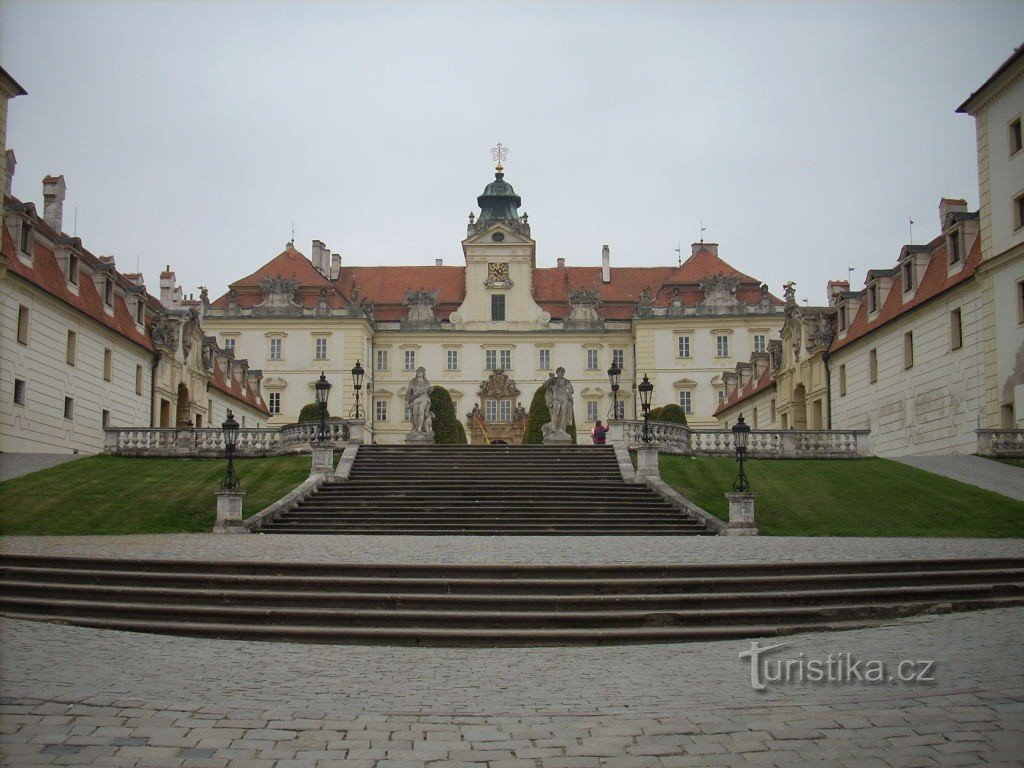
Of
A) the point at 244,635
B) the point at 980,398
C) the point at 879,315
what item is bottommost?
the point at 244,635

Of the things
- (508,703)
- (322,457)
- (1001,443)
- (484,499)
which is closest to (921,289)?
(1001,443)

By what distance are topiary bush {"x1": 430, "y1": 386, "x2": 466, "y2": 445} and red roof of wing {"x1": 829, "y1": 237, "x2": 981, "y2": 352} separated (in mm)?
19519

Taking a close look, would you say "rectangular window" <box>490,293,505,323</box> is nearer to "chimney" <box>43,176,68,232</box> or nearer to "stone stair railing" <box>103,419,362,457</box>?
"chimney" <box>43,176,68,232</box>

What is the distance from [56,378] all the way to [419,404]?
40.6 feet

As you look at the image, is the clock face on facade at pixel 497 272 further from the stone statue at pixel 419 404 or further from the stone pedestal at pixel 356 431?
the stone pedestal at pixel 356 431

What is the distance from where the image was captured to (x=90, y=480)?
2809cm

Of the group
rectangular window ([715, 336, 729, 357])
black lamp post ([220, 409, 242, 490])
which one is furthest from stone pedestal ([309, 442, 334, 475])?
rectangular window ([715, 336, 729, 357])

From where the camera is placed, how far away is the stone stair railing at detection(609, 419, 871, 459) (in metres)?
33.8

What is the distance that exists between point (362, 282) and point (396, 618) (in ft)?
229

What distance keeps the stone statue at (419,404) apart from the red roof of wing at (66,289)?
1185 centimetres

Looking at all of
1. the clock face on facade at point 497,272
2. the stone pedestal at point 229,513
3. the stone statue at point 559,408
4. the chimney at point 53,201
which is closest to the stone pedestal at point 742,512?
the stone pedestal at point 229,513

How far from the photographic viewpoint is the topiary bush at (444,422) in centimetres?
5253

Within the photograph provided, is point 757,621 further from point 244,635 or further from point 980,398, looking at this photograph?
point 980,398

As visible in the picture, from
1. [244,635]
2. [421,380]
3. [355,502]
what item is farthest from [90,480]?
[244,635]
